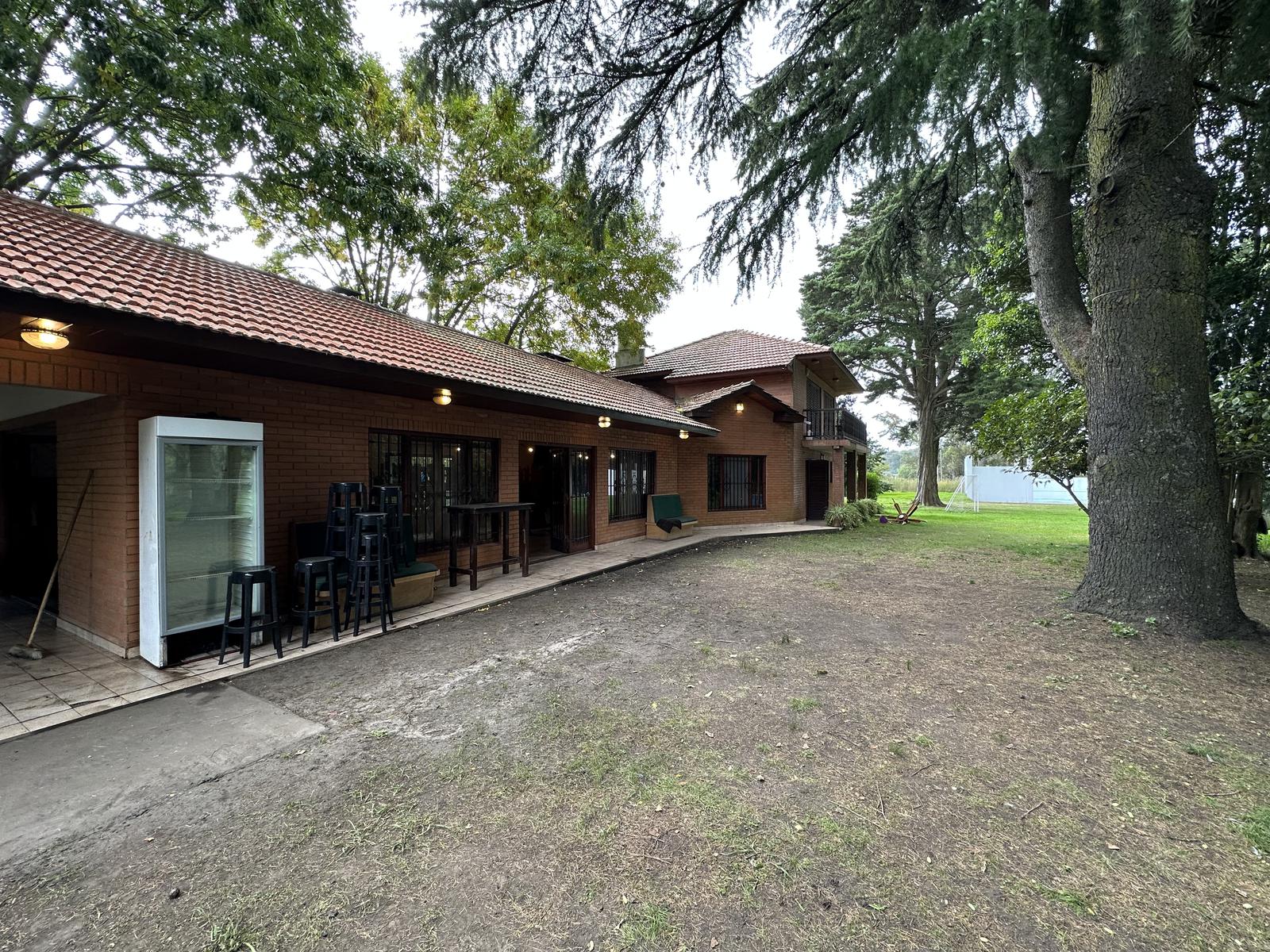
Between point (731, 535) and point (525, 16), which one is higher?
point (525, 16)

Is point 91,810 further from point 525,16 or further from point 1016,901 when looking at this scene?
point 525,16

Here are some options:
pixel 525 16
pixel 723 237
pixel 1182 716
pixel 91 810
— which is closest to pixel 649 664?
pixel 91 810

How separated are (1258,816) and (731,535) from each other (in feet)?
34.4

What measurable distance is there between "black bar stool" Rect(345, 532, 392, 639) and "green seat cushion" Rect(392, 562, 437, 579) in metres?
0.47

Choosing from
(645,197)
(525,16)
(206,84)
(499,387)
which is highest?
(206,84)

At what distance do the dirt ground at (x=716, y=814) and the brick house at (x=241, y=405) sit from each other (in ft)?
8.04

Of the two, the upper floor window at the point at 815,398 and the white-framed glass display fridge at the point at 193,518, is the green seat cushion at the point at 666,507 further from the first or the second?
the white-framed glass display fridge at the point at 193,518

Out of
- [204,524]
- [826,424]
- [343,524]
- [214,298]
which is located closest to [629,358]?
[826,424]

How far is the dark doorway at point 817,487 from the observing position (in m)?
17.8

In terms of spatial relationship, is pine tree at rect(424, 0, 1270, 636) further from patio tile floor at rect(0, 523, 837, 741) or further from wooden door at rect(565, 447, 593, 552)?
patio tile floor at rect(0, 523, 837, 741)

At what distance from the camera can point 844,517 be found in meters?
15.1

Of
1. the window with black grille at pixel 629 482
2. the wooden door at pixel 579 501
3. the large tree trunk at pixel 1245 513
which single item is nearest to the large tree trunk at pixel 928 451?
the large tree trunk at pixel 1245 513

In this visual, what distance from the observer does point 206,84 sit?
7.79 meters

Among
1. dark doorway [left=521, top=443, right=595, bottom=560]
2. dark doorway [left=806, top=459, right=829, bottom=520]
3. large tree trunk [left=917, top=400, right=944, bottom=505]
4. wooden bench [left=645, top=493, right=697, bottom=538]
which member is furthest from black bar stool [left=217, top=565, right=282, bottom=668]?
large tree trunk [left=917, top=400, right=944, bottom=505]
